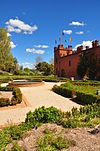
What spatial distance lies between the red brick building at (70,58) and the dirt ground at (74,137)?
18.7 metres

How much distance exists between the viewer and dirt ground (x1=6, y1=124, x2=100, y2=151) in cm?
297

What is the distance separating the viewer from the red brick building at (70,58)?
21906 mm

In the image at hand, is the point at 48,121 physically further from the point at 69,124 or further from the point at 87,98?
the point at 87,98

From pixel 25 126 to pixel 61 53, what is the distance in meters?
31.1

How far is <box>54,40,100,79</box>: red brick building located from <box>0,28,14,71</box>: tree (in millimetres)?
13957

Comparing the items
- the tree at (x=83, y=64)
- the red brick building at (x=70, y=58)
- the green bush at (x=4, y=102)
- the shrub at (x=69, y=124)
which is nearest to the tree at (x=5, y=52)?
the red brick building at (x=70, y=58)

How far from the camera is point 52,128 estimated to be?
3.80m

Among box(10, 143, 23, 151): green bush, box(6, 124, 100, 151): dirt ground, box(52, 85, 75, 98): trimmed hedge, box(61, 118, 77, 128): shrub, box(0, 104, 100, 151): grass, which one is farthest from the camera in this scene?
box(52, 85, 75, 98): trimmed hedge

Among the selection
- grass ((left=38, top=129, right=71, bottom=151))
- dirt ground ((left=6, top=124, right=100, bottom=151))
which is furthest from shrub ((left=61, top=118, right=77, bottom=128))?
grass ((left=38, top=129, right=71, bottom=151))

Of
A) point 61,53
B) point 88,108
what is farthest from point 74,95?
point 61,53

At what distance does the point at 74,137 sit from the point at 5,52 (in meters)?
39.5

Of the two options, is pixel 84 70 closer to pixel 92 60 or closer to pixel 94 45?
pixel 92 60

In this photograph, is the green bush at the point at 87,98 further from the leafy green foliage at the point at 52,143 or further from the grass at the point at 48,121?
the leafy green foliage at the point at 52,143

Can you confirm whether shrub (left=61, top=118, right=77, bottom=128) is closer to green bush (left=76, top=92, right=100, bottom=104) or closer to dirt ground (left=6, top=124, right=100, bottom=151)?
dirt ground (left=6, top=124, right=100, bottom=151)
